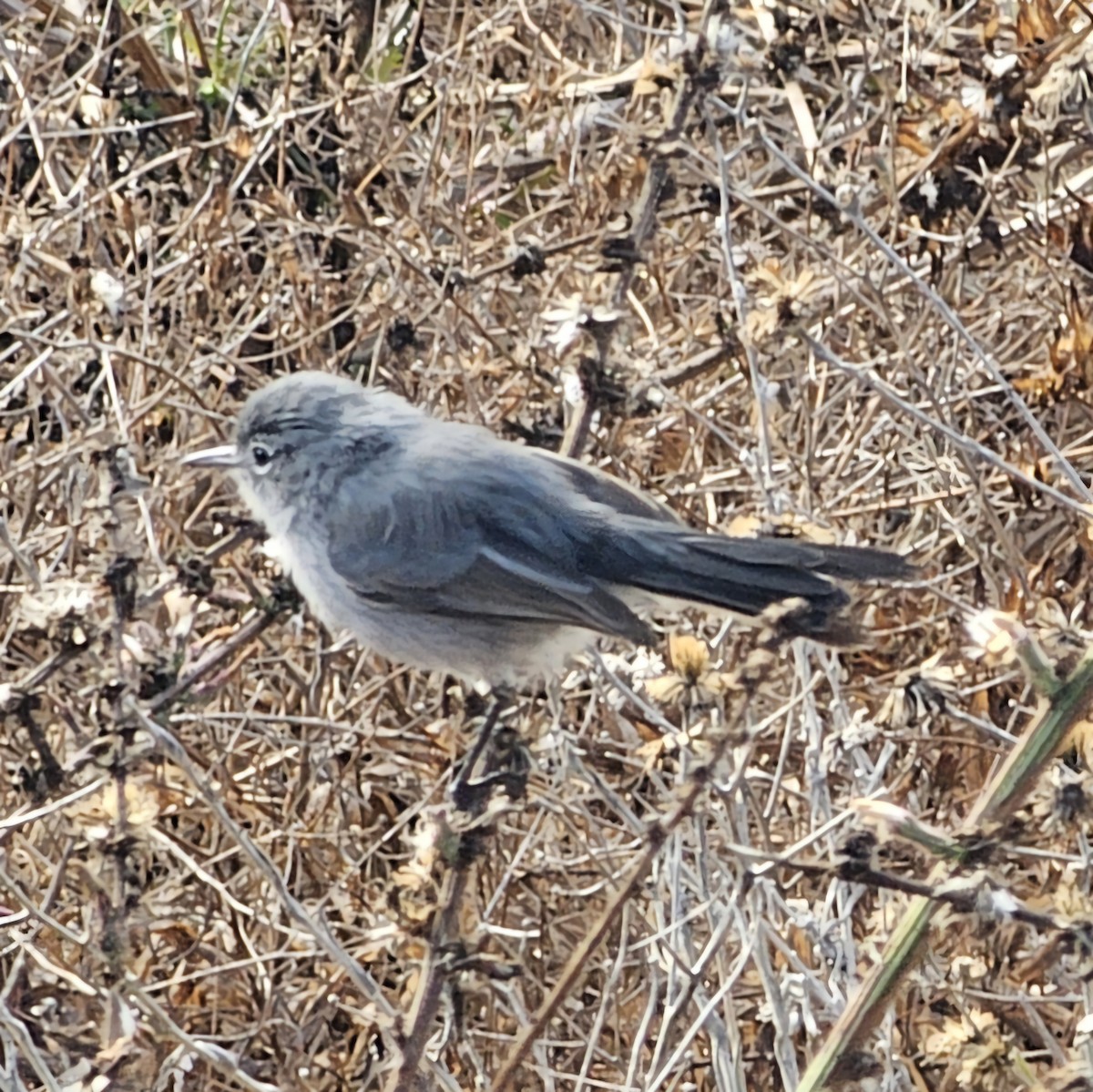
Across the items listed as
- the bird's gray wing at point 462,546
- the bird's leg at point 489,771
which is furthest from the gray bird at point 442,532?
the bird's leg at point 489,771

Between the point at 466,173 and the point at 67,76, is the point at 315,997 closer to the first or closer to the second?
the point at 466,173

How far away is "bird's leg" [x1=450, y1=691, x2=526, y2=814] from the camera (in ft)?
10.7

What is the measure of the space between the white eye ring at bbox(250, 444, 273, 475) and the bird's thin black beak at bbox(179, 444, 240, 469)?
0.15 feet

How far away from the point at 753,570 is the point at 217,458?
4.38 ft

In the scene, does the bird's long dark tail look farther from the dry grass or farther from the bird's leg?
the bird's leg

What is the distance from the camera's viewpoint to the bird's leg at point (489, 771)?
10.7ft

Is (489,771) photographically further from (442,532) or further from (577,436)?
(577,436)

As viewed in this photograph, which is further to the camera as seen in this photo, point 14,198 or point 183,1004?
point 14,198

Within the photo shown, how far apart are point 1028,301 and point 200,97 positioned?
2476 mm

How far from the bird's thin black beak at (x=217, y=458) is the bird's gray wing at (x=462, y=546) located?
0.24 meters

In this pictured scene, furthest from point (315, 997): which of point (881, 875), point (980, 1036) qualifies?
point (881, 875)

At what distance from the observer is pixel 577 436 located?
325cm

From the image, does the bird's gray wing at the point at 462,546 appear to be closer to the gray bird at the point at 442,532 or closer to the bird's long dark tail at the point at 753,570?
the gray bird at the point at 442,532

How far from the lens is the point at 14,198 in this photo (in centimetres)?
429
